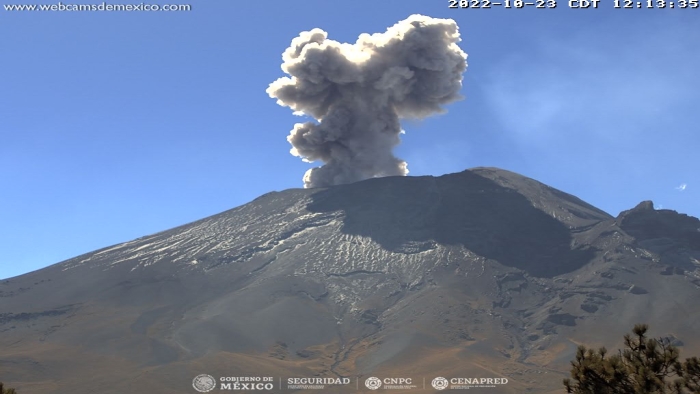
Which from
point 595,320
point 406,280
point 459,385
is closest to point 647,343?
point 459,385

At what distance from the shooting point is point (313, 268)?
5305 inches

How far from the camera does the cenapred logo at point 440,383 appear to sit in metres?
90.9

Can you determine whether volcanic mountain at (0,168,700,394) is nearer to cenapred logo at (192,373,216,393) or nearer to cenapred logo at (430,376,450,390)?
cenapred logo at (192,373,216,393)

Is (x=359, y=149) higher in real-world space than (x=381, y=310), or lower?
higher

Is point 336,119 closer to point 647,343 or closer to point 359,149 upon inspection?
point 359,149

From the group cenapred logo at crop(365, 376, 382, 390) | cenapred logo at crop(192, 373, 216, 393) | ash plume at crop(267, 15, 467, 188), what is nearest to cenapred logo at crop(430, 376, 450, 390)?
cenapred logo at crop(365, 376, 382, 390)

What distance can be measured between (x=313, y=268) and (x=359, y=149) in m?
24.4

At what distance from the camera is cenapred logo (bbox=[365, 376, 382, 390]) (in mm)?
93938

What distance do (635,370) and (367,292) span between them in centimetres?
11282

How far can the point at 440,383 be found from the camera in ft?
303

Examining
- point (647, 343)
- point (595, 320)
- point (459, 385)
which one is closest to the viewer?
point (647, 343)

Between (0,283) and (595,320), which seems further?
(0,283)

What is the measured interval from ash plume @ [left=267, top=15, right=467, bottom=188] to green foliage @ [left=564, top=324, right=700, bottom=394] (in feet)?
401

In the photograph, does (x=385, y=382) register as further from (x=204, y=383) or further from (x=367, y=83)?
(x=367, y=83)
